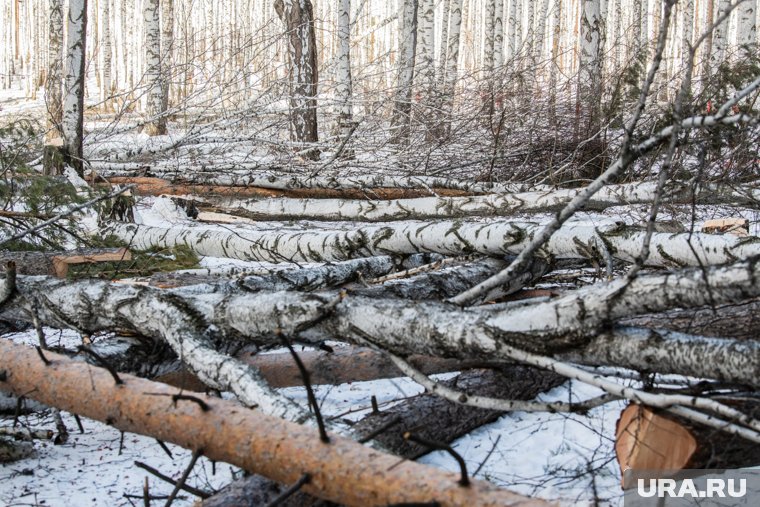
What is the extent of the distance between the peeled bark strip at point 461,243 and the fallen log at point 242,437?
56.5 inches

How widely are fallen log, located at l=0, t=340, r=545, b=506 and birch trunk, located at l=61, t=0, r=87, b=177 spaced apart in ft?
15.0

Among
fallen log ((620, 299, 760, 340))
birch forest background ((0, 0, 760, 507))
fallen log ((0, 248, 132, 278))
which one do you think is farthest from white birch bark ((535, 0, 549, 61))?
fallen log ((620, 299, 760, 340))

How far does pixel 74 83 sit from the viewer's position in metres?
6.48

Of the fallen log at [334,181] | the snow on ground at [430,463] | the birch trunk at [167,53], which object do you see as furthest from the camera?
the birch trunk at [167,53]

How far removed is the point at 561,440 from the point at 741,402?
2.40 feet

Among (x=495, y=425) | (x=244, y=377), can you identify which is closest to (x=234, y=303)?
(x=244, y=377)

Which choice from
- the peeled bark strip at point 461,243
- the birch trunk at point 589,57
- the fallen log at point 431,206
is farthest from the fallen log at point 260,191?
the birch trunk at point 589,57

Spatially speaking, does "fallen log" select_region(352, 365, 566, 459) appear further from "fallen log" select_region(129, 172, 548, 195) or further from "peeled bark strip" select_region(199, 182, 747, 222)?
"fallen log" select_region(129, 172, 548, 195)

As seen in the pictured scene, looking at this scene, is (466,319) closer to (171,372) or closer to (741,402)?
(741,402)

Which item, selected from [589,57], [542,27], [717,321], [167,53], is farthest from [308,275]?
[542,27]

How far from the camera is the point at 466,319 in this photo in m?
2.11

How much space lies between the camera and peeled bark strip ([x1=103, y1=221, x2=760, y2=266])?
329cm

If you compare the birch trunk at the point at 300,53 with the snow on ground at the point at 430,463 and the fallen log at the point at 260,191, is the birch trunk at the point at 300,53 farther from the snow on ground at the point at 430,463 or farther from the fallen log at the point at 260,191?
the snow on ground at the point at 430,463

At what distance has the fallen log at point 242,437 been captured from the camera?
1512mm
